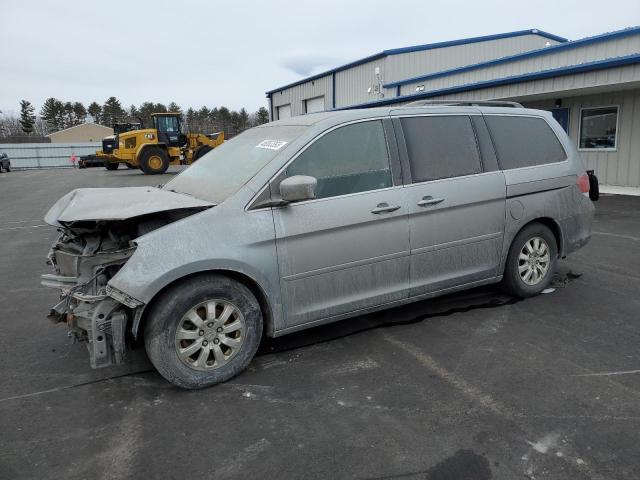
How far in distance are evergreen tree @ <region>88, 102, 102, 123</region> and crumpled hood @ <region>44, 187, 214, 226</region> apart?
98327mm

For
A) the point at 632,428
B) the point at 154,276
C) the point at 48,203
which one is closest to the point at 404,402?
the point at 632,428

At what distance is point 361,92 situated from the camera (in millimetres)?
27125

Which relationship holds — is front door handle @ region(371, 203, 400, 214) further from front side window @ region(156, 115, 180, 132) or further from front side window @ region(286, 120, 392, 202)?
front side window @ region(156, 115, 180, 132)

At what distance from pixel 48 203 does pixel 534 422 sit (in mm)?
15508

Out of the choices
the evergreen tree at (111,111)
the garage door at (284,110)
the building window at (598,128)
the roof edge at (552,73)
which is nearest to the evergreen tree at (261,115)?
the evergreen tree at (111,111)

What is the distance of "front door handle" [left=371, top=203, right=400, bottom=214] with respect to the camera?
3.86 m

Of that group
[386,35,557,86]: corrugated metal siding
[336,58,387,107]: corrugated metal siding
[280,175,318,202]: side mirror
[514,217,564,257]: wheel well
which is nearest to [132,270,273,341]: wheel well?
[280,175,318,202]: side mirror

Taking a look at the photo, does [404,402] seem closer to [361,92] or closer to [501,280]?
[501,280]

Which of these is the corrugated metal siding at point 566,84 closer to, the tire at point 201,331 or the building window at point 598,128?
the building window at point 598,128

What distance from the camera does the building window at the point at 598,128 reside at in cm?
1357

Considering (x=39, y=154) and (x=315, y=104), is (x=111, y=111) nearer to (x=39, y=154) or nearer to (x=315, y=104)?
(x=39, y=154)

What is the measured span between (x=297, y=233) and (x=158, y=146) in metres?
24.6

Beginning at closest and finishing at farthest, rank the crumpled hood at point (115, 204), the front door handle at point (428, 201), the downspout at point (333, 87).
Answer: the crumpled hood at point (115, 204)
the front door handle at point (428, 201)
the downspout at point (333, 87)

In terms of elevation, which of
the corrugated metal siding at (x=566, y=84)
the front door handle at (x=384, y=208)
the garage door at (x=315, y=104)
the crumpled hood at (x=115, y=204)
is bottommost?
the front door handle at (x=384, y=208)
